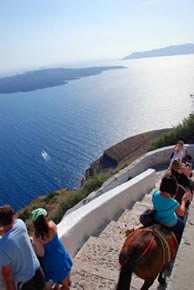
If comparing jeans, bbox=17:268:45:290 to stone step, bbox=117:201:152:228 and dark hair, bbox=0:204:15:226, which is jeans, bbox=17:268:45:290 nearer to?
dark hair, bbox=0:204:15:226

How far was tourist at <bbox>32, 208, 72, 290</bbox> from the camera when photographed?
126 inches

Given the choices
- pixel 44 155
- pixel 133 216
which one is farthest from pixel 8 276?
pixel 44 155

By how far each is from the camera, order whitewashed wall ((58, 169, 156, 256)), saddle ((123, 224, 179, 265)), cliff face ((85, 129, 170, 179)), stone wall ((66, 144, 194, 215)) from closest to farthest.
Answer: saddle ((123, 224, 179, 265)) < whitewashed wall ((58, 169, 156, 256)) < stone wall ((66, 144, 194, 215)) < cliff face ((85, 129, 170, 179))

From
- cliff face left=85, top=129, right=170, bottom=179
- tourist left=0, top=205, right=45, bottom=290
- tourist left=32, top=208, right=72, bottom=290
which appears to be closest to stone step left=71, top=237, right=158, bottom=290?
tourist left=32, top=208, right=72, bottom=290

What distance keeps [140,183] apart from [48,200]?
895 inches

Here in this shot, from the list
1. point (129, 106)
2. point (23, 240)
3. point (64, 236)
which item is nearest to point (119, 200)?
point (64, 236)

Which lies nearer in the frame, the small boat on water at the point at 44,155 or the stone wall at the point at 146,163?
the stone wall at the point at 146,163

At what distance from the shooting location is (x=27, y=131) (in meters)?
89.5

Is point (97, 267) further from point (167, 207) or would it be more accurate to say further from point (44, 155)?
point (44, 155)

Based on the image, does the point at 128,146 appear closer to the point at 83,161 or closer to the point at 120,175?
the point at 83,161

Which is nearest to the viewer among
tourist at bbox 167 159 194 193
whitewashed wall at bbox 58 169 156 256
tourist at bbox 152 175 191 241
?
tourist at bbox 152 175 191 241

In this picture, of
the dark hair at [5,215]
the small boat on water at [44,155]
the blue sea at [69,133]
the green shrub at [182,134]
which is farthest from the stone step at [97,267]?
the small boat on water at [44,155]

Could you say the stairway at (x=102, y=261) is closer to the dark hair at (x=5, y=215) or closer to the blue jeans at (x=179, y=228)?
the blue jeans at (x=179, y=228)

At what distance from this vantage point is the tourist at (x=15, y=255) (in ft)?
9.14
